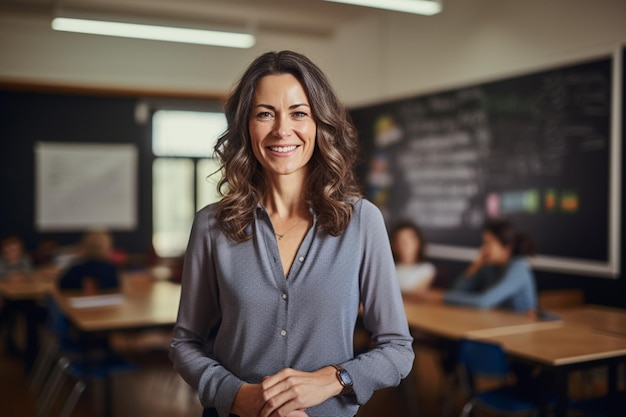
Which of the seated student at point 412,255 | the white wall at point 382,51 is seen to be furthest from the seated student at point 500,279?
the white wall at point 382,51

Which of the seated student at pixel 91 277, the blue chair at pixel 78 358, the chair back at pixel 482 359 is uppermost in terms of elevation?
the seated student at pixel 91 277

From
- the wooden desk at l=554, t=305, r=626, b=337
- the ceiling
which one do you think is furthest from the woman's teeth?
the ceiling

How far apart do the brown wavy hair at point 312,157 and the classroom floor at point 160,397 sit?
10.3ft

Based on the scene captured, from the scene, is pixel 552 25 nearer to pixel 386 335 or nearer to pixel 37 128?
pixel 386 335

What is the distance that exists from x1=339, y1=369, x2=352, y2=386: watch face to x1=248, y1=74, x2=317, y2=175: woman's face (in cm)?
43

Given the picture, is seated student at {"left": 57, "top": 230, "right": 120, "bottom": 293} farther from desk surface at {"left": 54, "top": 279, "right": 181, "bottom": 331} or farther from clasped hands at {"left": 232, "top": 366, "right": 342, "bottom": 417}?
clasped hands at {"left": 232, "top": 366, "right": 342, "bottom": 417}

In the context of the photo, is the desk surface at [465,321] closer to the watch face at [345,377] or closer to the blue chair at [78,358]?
the blue chair at [78,358]

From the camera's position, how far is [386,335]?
4.70ft

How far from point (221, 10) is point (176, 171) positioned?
8.50ft

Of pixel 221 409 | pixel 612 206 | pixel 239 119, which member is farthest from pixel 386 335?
pixel 612 206

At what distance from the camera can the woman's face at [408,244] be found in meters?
5.15

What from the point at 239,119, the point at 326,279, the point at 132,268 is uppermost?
the point at 239,119

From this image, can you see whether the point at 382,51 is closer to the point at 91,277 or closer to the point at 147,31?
the point at 147,31

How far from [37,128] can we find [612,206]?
695cm
